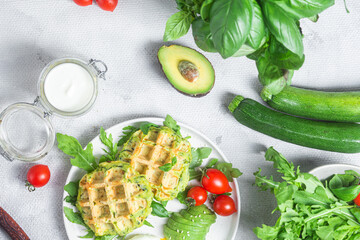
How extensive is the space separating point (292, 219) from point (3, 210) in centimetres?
127

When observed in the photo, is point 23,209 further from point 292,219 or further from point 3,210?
point 292,219

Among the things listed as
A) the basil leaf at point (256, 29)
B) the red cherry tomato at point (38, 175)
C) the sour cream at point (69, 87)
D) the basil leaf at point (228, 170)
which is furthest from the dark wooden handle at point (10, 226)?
the basil leaf at point (256, 29)

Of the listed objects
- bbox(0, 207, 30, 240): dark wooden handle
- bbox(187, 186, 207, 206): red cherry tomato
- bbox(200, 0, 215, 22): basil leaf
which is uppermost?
bbox(200, 0, 215, 22): basil leaf

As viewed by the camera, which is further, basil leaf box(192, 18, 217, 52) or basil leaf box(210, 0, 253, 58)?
basil leaf box(192, 18, 217, 52)

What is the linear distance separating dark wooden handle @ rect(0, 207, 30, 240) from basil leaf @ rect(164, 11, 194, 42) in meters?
1.05

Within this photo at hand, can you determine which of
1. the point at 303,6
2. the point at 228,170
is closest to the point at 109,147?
the point at 228,170

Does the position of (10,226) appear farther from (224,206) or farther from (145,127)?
(224,206)

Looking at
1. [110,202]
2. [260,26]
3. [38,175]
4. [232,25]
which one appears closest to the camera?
[232,25]

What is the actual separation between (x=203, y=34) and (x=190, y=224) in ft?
2.78

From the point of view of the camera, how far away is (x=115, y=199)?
4.99 feet

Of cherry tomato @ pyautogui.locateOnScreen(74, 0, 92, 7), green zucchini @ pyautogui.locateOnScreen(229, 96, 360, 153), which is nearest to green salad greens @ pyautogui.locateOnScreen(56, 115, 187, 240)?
green zucchini @ pyautogui.locateOnScreen(229, 96, 360, 153)

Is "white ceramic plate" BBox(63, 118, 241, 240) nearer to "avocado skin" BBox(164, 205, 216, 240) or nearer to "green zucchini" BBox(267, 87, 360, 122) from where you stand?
"avocado skin" BBox(164, 205, 216, 240)

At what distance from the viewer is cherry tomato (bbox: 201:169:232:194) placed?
1.67 m

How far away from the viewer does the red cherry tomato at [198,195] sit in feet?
5.53
